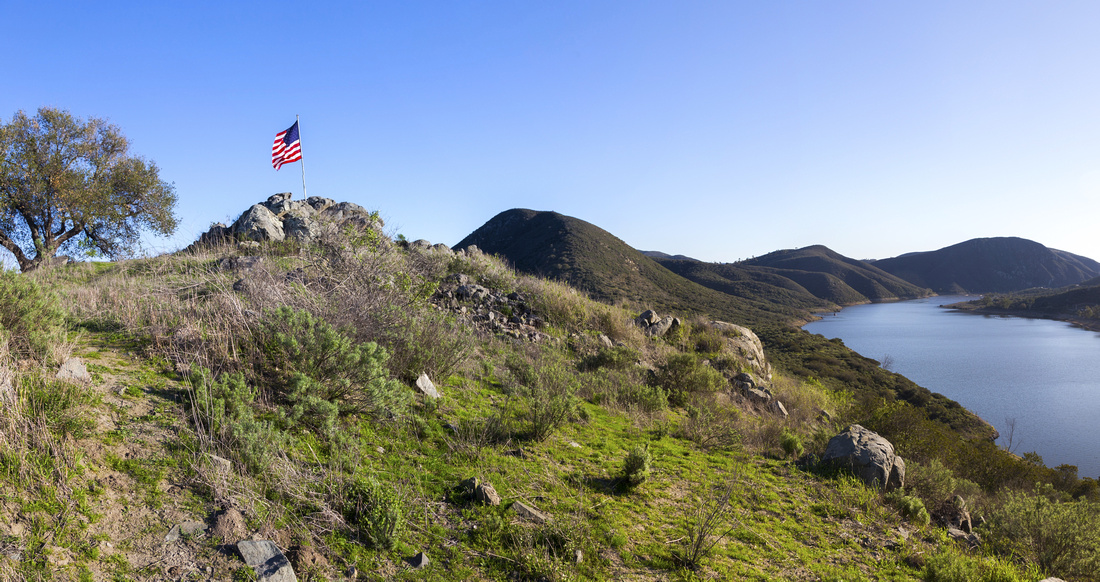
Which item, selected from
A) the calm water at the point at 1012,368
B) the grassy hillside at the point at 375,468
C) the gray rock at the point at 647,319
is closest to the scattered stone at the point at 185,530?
the grassy hillside at the point at 375,468

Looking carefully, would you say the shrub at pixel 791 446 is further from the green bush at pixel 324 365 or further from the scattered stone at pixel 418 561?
the scattered stone at pixel 418 561

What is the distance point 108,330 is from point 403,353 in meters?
3.21

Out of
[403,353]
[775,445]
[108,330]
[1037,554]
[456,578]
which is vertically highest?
[108,330]

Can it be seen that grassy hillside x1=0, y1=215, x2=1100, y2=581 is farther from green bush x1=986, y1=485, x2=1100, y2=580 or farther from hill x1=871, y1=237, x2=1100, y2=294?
Answer: hill x1=871, y1=237, x2=1100, y2=294

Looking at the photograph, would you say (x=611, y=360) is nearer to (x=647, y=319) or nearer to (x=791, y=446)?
(x=791, y=446)

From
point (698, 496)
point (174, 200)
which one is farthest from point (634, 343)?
point (174, 200)

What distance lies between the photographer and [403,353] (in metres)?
6.11

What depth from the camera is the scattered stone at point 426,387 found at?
5.88m

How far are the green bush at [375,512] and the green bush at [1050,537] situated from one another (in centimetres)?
694

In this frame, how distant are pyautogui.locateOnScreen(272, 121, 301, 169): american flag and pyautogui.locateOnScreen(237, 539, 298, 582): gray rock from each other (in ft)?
53.3

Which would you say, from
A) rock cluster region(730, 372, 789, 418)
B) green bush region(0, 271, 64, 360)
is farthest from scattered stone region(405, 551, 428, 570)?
rock cluster region(730, 372, 789, 418)

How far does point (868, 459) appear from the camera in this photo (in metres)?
6.56

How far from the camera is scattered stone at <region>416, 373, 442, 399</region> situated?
588 cm

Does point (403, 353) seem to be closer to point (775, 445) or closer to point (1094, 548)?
point (775, 445)
